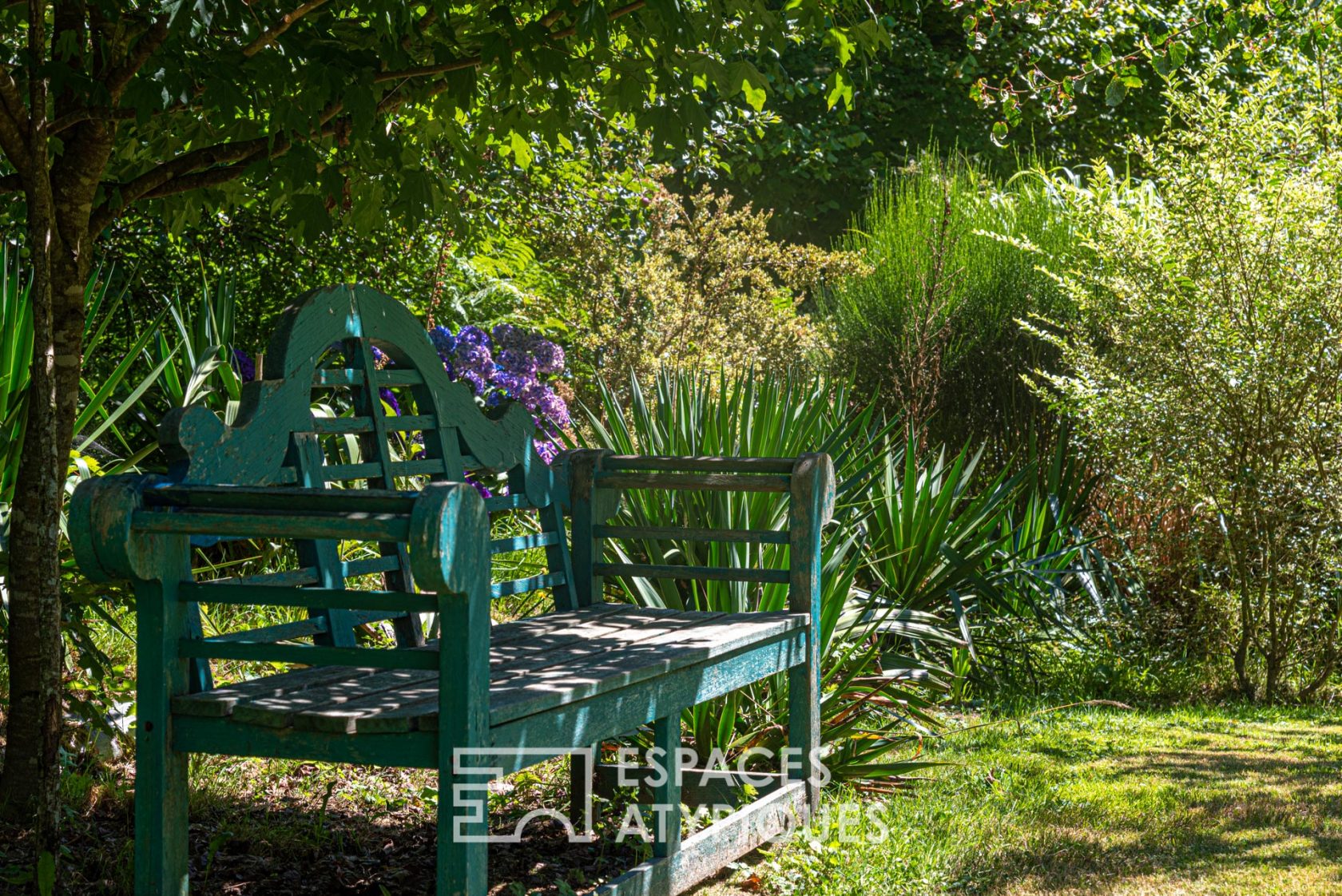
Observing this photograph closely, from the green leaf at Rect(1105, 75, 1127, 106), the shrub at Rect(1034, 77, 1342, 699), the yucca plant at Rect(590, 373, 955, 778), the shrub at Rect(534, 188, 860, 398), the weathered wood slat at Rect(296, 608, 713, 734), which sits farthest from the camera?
the shrub at Rect(534, 188, 860, 398)

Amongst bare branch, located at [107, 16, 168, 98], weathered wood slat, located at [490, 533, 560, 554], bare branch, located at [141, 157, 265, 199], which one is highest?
bare branch, located at [107, 16, 168, 98]

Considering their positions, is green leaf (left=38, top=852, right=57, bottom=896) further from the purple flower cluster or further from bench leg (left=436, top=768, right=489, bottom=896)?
the purple flower cluster

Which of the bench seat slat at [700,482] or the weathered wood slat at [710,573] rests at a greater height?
the bench seat slat at [700,482]

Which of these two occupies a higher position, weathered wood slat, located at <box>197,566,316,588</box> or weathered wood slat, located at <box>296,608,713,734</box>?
weathered wood slat, located at <box>197,566,316,588</box>

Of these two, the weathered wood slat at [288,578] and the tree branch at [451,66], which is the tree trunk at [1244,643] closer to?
the tree branch at [451,66]

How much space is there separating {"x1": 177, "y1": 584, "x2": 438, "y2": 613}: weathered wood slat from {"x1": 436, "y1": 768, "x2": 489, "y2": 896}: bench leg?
0.28 metres

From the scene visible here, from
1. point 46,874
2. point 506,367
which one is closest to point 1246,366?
point 506,367

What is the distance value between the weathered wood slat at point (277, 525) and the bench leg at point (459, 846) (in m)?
0.41

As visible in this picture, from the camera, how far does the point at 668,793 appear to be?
287 centimetres

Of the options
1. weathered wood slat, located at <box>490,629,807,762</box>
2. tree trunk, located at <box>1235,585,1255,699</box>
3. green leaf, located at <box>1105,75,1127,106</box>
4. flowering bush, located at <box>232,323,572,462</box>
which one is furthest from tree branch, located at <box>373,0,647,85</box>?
tree trunk, located at <box>1235,585,1255,699</box>

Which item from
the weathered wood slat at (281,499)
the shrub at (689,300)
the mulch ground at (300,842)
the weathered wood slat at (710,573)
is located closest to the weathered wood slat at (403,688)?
the weathered wood slat at (710,573)

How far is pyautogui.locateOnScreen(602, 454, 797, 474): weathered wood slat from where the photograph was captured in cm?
347

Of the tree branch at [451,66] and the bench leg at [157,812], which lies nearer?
the bench leg at [157,812]

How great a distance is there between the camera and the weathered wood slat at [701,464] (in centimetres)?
347
